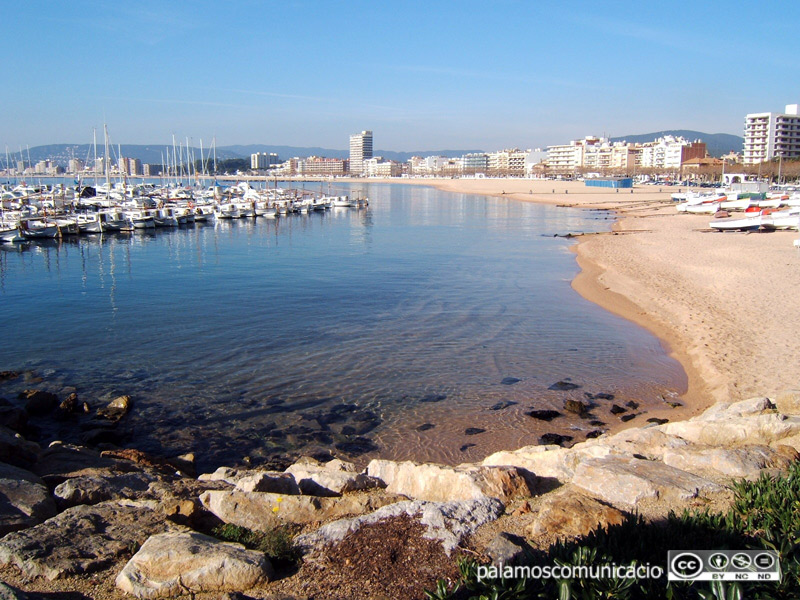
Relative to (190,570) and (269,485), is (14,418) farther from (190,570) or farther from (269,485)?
(190,570)

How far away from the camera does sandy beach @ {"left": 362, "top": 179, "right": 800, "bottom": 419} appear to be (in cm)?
1300

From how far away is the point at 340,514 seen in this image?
5.75 meters

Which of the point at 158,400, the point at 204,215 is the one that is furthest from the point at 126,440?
the point at 204,215

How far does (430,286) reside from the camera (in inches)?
981

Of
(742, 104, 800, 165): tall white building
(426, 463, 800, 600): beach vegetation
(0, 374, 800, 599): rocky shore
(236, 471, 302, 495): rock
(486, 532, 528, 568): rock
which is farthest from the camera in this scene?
(742, 104, 800, 165): tall white building

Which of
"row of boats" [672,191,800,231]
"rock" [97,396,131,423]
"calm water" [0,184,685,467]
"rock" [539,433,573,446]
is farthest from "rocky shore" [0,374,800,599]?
"row of boats" [672,191,800,231]

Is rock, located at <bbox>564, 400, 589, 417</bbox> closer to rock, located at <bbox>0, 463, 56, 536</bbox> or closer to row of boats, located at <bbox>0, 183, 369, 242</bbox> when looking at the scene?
rock, located at <bbox>0, 463, 56, 536</bbox>

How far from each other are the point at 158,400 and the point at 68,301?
482 inches

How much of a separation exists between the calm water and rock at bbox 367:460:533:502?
3229mm

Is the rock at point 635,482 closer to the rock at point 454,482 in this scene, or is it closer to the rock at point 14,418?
the rock at point 454,482

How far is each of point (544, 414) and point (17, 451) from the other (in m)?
8.71

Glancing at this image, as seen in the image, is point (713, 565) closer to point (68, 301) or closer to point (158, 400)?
point (158, 400)

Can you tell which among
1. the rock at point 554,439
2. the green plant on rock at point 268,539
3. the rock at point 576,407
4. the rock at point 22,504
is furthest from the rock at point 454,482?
the rock at point 576,407

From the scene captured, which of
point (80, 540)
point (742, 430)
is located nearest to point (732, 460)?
point (742, 430)
